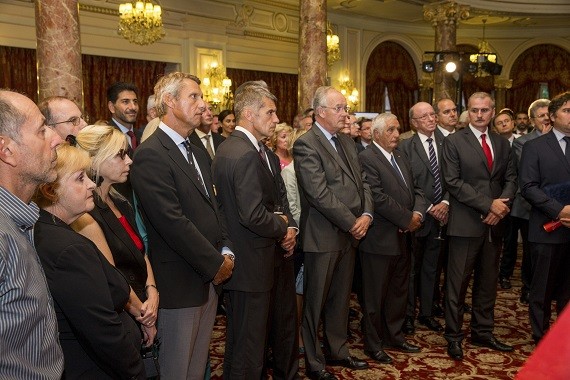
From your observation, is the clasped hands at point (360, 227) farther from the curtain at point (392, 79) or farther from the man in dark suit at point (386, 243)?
the curtain at point (392, 79)

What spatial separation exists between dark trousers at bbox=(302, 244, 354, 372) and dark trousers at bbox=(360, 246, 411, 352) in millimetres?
241

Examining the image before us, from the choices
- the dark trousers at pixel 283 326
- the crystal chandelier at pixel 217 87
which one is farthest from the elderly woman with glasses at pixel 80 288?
the crystal chandelier at pixel 217 87

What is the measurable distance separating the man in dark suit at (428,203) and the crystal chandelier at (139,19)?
451cm

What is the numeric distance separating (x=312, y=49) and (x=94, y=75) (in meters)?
3.76

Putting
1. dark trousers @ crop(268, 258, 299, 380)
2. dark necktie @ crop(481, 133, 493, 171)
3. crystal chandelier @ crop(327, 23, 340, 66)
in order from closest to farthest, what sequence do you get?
dark trousers @ crop(268, 258, 299, 380)
dark necktie @ crop(481, 133, 493, 171)
crystal chandelier @ crop(327, 23, 340, 66)

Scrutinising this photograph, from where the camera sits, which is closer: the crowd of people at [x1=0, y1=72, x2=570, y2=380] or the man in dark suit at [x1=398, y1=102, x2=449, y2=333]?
the crowd of people at [x1=0, y1=72, x2=570, y2=380]

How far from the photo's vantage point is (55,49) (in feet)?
17.0

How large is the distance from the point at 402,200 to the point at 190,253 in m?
1.88

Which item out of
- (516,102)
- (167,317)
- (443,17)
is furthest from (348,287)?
(516,102)

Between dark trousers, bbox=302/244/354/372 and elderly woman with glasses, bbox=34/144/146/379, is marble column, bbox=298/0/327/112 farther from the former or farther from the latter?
elderly woman with glasses, bbox=34/144/146/379

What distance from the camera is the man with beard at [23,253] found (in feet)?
4.63

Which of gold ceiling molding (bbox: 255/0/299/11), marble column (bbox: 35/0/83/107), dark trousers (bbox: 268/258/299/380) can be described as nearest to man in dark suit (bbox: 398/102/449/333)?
dark trousers (bbox: 268/258/299/380)

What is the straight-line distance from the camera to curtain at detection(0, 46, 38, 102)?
842cm

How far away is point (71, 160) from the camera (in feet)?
6.80
